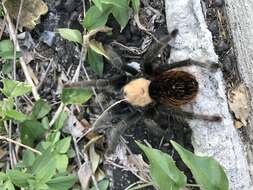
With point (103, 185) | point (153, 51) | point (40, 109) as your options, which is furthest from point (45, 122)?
point (153, 51)

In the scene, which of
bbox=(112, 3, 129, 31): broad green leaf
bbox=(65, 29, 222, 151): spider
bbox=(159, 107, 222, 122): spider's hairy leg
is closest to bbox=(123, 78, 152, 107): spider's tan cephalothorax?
bbox=(65, 29, 222, 151): spider

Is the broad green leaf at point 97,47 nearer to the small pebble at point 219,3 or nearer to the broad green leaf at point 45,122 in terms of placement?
the broad green leaf at point 45,122

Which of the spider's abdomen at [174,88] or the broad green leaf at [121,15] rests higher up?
the broad green leaf at [121,15]

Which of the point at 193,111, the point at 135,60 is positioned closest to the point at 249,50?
the point at 193,111

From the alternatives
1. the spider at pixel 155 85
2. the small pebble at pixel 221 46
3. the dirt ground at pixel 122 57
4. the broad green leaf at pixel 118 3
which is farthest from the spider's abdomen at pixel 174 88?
the broad green leaf at pixel 118 3

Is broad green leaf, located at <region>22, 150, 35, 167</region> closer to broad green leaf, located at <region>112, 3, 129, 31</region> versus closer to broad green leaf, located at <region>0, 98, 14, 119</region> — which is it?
broad green leaf, located at <region>0, 98, 14, 119</region>

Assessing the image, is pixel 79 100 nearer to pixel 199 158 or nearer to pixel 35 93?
pixel 35 93

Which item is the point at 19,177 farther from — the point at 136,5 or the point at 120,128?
the point at 136,5
